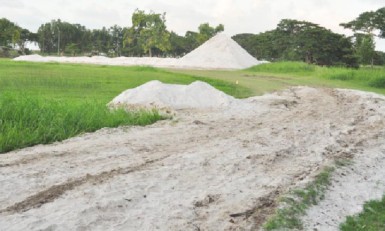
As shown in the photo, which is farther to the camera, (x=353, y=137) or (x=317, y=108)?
(x=317, y=108)

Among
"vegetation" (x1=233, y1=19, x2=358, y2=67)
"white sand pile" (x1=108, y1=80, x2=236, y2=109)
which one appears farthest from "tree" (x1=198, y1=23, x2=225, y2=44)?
"white sand pile" (x1=108, y1=80, x2=236, y2=109)

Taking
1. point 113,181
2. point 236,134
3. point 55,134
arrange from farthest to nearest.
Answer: point 236,134 → point 55,134 → point 113,181

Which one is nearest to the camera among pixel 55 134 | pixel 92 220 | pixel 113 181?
→ pixel 92 220

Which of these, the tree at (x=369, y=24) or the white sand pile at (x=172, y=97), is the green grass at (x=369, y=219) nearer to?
the white sand pile at (x=172, y=97)

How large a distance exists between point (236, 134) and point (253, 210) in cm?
331

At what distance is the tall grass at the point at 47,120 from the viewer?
6.37 metres

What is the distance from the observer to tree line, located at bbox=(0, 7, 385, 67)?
40406 mm

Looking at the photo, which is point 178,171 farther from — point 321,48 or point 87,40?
point 87,40

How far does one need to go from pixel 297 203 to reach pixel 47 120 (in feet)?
14.6

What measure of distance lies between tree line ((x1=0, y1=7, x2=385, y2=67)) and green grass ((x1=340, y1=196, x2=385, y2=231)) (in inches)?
1170

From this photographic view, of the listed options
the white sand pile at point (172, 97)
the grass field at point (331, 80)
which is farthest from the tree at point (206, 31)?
the white sand pile at point (172, 97)

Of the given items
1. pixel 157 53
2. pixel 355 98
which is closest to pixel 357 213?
pixel 355 98

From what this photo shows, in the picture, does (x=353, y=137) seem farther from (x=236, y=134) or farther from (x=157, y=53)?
(x=157, y=53)

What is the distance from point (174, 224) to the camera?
12.3 feet
